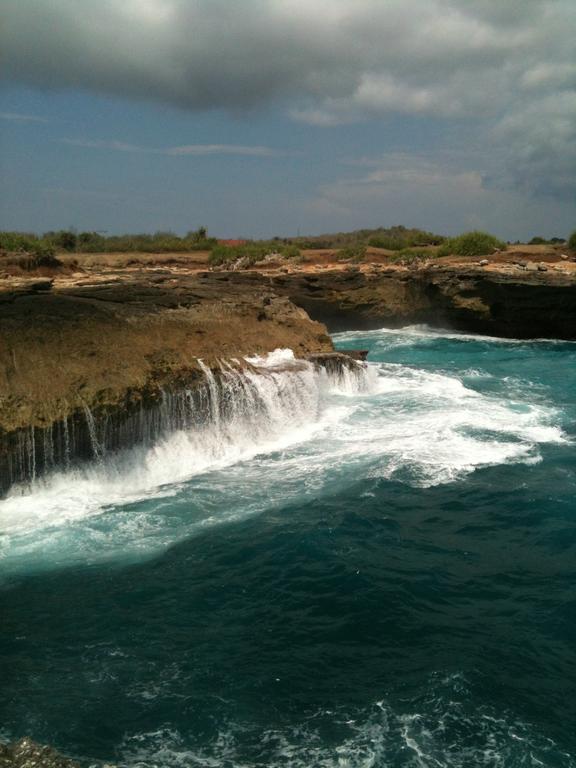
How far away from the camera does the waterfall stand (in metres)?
10.3

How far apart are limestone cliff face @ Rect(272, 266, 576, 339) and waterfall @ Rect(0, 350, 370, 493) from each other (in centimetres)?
1283

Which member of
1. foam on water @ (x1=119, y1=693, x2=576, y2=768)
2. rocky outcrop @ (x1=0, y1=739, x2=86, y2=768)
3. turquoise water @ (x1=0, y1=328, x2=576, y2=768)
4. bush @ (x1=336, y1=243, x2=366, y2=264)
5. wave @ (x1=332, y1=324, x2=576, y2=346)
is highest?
bush @ (x1=336, y1=243, x2=366, y2=264)

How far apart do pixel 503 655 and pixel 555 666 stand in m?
0.46

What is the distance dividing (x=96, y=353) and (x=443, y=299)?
66.5 feet

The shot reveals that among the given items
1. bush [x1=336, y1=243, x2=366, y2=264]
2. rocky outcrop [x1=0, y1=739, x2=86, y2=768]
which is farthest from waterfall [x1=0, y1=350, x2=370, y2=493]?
bush [x1=336, y1=243, x2=366, y2=264]

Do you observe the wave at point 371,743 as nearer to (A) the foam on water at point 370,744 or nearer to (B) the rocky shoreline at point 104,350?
(A) the foam on water at point 370,744

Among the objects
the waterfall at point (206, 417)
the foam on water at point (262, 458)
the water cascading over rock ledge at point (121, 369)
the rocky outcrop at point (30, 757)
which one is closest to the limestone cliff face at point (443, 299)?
the foam on water at point (262, 458)

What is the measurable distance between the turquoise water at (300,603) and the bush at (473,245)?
1092 inches

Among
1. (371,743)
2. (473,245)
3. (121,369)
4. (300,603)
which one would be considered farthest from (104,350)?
(473,245)

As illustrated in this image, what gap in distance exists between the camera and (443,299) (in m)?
29.2

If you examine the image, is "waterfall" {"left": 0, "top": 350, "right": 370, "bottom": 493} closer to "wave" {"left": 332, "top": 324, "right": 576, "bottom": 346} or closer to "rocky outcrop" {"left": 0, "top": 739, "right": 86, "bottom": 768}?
"rocky outcrop" {"left": 0, "top": 739, "right": 86, "bottom": 768}

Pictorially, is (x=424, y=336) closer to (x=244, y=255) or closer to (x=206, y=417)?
(x=244, y=255)

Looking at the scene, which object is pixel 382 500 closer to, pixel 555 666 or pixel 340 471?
pixel 340 471

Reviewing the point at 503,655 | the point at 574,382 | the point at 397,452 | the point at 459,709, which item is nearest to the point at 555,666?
the point at 503,655
